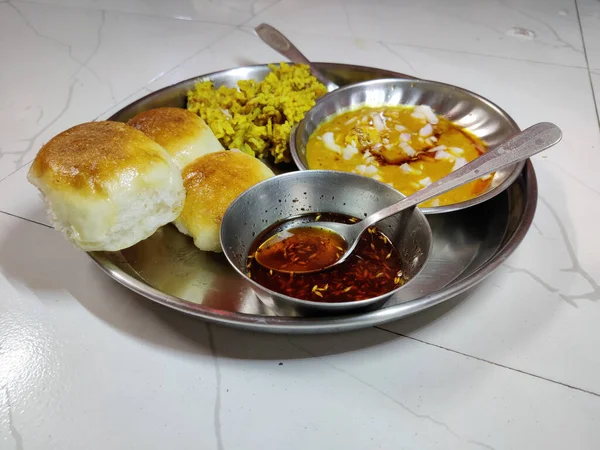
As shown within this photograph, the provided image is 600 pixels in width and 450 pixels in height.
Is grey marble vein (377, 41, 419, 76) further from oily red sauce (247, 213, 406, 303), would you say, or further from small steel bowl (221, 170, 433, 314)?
oily red sauce (247, 213, 406, 303)

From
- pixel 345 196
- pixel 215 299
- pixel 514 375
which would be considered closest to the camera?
pixel 514 375

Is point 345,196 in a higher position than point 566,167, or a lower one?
higher

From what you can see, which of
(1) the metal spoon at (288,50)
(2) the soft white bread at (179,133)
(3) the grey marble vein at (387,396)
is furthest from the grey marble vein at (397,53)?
(3) the grey marble vein at (387,396)

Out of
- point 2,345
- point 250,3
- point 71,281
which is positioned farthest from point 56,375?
point 250,3

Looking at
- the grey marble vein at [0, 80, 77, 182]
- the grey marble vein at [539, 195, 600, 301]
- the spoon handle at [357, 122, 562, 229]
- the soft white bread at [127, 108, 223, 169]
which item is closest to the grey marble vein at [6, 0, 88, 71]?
the grey marble vein at [0, 80, 77, 182]

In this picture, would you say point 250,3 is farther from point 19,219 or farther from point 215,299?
point 215,299

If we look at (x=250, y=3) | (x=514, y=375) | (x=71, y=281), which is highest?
(x=250, y=3)

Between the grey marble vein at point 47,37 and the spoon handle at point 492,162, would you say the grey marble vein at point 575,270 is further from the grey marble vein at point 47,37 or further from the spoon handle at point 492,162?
the grey marble vein at point 47,37
